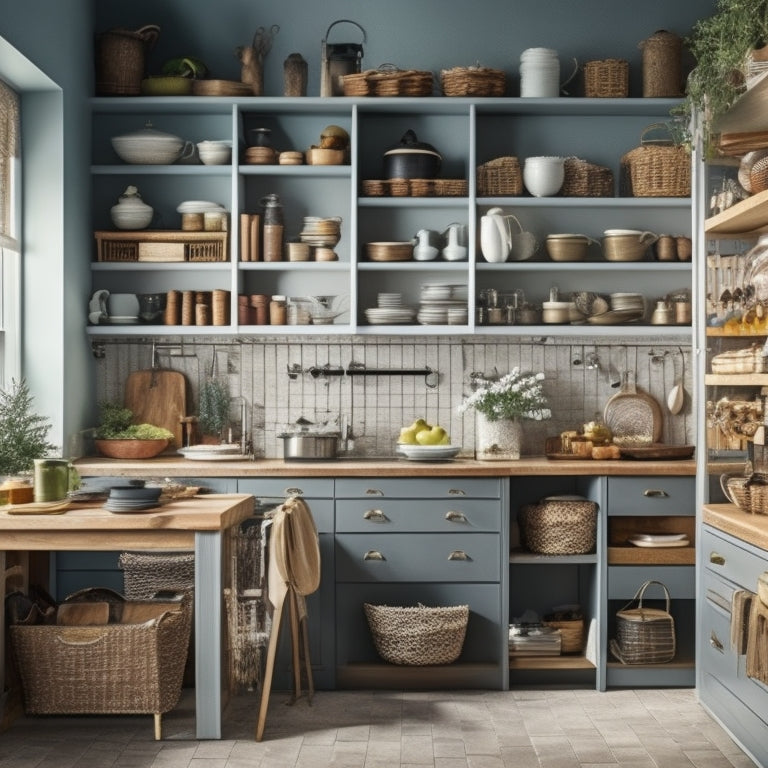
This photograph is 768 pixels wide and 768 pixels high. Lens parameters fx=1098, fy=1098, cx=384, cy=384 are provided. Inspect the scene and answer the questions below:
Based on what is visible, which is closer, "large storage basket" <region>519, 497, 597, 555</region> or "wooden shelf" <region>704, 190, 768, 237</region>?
"wooden shelf" <region>704, 190, 768, 237</region>

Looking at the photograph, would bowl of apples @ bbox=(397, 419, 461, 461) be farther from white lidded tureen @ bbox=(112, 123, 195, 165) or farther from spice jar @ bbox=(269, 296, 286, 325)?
white lidded tureen @ bbox=(112, 123, 195, 165)

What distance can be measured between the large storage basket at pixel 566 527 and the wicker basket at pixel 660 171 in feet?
5.27

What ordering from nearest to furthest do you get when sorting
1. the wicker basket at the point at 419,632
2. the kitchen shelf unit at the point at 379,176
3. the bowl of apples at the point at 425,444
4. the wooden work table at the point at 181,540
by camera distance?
the wooden work table at the point at 181,540
the wicker basket at the point at 419,632
the bowl of apples at the point at 425,444
the kitchen shelf unit at the point at 379,176

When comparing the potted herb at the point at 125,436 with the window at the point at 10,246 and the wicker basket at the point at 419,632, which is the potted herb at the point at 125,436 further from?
the wicker basket at the point at 419,632

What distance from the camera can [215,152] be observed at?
5.53 m

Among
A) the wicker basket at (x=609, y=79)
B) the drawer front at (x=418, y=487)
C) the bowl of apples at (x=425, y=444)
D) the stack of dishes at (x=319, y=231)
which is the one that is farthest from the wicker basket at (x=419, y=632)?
the wicker basket at (x=609, y=79)

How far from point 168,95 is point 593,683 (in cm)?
352

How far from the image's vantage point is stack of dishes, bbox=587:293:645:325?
548 cm

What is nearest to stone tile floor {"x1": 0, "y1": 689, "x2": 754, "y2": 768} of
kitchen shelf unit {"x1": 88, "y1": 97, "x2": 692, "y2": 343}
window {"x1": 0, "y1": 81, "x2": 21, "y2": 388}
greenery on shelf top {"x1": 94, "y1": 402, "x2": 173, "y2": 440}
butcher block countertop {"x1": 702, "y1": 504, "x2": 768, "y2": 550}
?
butcher block countertop {"x1": 702, "y1": 504, "x2": 768, "y2": 550}

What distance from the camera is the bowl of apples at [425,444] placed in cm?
524

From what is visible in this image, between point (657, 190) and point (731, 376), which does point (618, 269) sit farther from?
point (731, 376)

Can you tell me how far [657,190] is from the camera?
17.9 feet

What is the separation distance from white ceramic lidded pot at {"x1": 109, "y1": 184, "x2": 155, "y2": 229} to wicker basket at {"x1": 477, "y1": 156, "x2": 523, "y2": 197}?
170 centimetres

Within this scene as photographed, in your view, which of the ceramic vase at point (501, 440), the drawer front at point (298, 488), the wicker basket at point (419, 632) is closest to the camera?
the wicker basket at point (419, 632)
